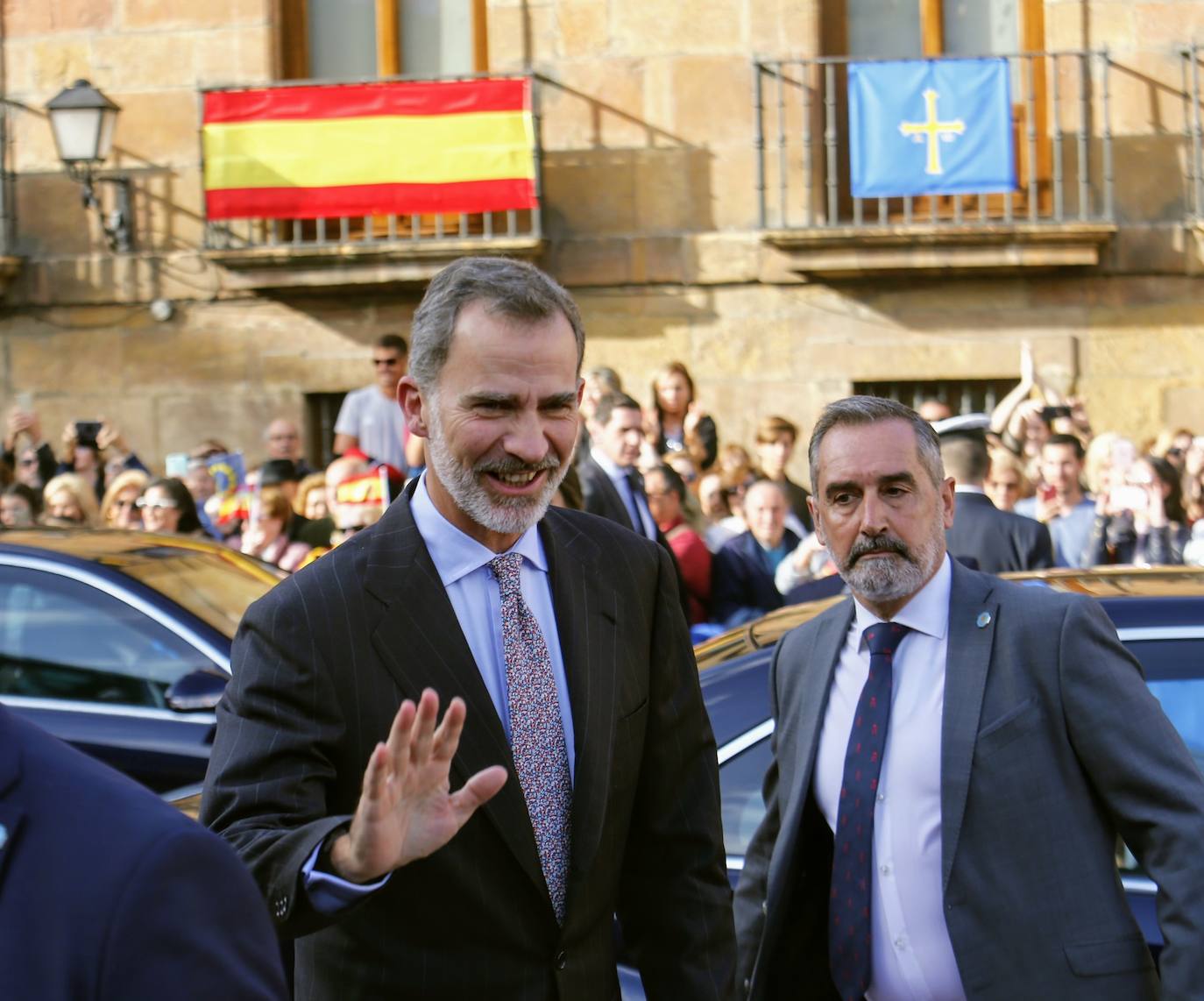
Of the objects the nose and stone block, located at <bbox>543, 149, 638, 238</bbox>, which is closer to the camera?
the nose

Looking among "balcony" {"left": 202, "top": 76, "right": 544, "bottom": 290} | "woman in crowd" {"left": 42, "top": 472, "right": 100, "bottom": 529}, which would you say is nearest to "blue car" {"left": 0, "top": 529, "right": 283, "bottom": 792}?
"woman in crowd" {"left": 42, "top": 472, "right": 100, "bottom": 529}

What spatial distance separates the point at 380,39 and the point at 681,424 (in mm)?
4514

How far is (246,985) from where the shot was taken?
5.21ft

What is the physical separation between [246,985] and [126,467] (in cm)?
1017

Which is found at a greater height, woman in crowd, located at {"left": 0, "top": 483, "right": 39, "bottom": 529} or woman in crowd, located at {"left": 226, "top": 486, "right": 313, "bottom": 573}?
woman in crowd, located at {"left": 0, "top": 483, "right": 39, "bottom": 529}

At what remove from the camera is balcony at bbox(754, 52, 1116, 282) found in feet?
40.3

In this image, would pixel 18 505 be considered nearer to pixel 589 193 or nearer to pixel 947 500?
pixel 589 193

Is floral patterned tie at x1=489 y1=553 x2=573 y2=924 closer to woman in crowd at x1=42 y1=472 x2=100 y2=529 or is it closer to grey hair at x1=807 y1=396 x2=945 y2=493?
grey hair at x1=807 y1=396 x2=945 y2=493

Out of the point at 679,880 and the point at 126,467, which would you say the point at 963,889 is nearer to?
the point at 679,880

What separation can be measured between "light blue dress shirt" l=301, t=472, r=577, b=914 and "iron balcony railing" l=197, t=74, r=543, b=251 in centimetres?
973

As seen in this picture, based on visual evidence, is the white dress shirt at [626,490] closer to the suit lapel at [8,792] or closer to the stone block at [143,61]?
the suit lapel at [8,792]

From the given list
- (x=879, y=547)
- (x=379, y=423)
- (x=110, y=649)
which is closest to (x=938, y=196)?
(x=379, y=423)

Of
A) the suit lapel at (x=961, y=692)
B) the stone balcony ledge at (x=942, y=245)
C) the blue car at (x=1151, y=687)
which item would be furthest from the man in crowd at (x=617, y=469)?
the stone balcony ledge at (x=942, y=245)

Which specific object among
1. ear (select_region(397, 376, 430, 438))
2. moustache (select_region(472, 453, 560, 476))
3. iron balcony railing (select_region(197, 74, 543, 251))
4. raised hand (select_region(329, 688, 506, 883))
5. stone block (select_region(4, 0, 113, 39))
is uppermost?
stone block (select_region(4, 0, 113, 39))
